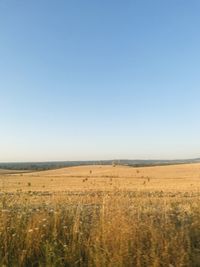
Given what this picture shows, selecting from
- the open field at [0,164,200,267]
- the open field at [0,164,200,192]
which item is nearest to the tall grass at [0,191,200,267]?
the open field at [0,164,200,267]

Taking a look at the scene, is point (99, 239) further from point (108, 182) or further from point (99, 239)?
point (108, 182)

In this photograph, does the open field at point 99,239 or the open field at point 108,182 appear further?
the open field at point 108,182

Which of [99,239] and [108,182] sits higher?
[108,182]

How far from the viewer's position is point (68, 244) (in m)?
6.46

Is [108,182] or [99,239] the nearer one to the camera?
[99,239]

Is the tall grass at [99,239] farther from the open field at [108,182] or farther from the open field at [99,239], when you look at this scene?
the open field at [108,182]

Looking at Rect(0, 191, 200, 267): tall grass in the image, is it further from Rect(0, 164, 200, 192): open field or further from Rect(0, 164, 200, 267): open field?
Rect(0, 164, 200, 192): open field

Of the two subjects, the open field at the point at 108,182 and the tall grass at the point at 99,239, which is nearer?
the tall grass at the point at 99,239

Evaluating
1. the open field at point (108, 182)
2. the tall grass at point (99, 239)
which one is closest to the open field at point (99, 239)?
the tall grass at point (99, 239)

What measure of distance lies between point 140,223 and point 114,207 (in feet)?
2.64

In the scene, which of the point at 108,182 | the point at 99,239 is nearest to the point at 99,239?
the point at 99,239

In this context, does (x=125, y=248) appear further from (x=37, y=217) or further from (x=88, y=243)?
(x=37, y=217)

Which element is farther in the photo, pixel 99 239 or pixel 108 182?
pixel 108 182

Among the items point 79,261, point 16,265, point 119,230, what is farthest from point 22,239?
point 119,230
